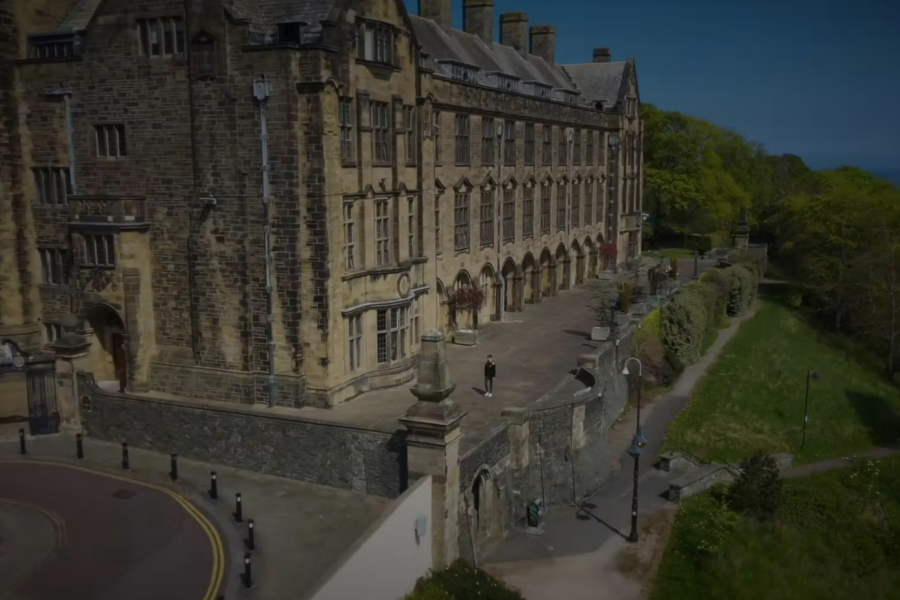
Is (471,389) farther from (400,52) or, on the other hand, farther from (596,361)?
(400,52)

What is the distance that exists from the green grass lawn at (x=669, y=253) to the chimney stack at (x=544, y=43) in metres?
20.0

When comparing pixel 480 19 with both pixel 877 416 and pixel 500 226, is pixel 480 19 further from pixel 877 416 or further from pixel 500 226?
pixel 877 416

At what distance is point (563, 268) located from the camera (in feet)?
159

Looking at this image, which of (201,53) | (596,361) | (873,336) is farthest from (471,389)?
(873,336)

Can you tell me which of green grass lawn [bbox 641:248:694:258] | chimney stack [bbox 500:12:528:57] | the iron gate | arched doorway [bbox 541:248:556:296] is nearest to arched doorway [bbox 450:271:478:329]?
arched doorway [bbox 541:248:556:296]

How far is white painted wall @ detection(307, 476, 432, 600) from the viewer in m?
14.4

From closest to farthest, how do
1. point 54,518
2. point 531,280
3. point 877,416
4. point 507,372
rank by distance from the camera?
point 54,518 < point 507,372 < point 877,416 < point 531,280

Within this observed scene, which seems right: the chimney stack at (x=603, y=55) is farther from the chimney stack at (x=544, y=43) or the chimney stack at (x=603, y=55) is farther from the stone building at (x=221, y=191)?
the stone building at (x=221, y=191)

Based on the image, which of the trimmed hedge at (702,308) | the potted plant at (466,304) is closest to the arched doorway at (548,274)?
the trimmed hedge at (702,308)

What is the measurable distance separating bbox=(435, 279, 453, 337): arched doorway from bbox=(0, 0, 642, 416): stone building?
364 centimetres

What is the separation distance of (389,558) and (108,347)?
1456 cm

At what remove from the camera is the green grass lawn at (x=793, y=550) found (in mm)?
21344

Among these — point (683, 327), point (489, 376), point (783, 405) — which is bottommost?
point (783, 405)

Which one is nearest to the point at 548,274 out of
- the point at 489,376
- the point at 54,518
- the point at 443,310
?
the point at 443,310
